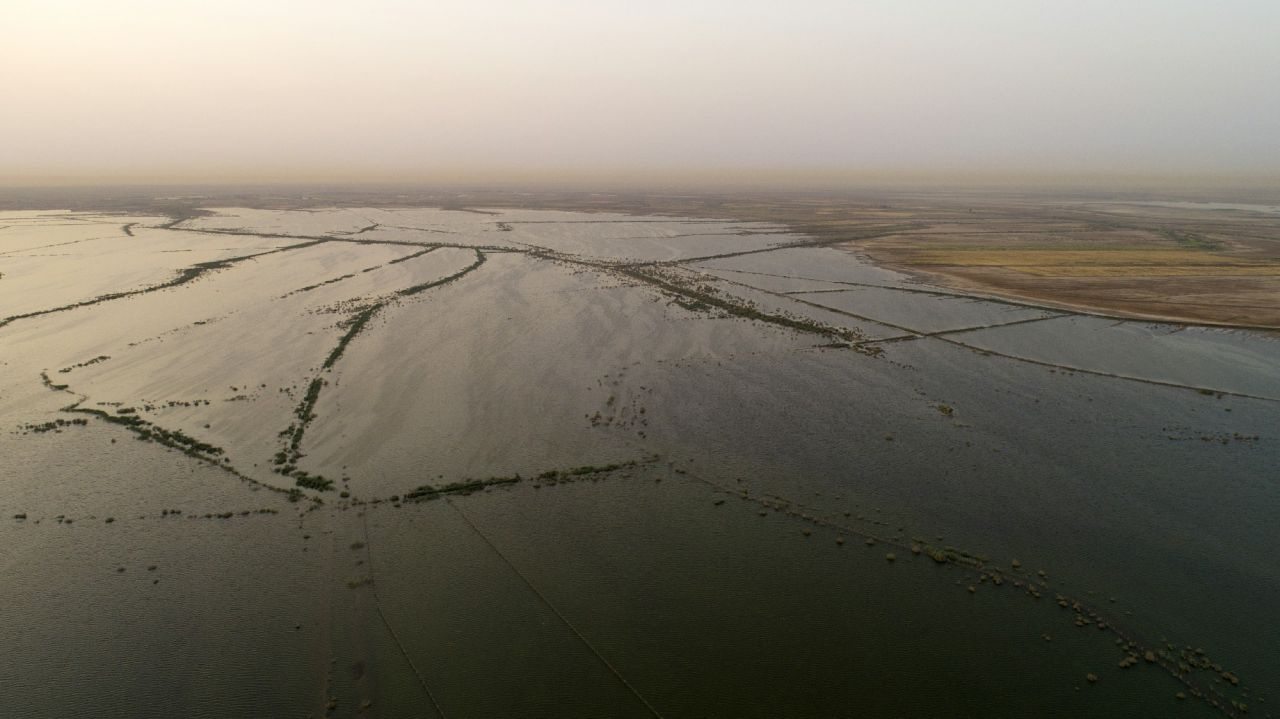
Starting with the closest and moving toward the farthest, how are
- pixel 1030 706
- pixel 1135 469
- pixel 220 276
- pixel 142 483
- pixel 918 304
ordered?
pixel 1030 706
pixel 142 483
pixel 1135 469
pixel 918 304
pixel 220 276

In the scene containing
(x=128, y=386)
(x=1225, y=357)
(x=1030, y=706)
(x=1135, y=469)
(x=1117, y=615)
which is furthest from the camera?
(x=1225, y=357)

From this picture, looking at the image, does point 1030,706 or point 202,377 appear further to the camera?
point 202,377

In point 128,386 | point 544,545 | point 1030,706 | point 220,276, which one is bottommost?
point 1030,706

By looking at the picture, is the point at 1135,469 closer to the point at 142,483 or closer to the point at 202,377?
the point at 142,483

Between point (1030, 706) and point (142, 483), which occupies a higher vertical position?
point (142, 483)

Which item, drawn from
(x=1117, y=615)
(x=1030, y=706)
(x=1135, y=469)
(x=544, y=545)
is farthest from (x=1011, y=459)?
(x=544, y=545)

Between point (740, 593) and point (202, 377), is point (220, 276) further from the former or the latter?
point (740, 593)

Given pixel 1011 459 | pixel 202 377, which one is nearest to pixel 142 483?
pixel 202 377
